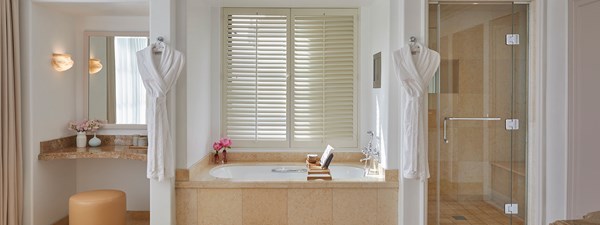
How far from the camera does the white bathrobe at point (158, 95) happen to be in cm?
346

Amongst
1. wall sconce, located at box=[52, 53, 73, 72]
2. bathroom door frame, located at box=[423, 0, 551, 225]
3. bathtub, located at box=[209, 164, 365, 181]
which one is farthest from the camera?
bathtub, located at box=[209, 164, 365, 181]

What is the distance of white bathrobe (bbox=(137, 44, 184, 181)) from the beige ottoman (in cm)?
56

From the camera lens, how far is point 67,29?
14.0 feet

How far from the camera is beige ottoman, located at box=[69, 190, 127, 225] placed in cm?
363

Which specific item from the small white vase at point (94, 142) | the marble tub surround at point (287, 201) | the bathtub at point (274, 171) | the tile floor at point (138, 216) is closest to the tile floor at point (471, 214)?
the marble tub surround at point (287, 201)

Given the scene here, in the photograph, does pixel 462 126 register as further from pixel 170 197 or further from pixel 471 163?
pixel 170 197

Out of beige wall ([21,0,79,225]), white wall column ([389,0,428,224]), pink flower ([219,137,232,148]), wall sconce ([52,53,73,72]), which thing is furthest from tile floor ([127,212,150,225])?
white wall column ([389,0,428,224])

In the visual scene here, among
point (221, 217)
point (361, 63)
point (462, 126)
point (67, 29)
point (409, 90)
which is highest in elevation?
Result: point (67, 29)

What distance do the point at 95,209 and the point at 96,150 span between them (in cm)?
64

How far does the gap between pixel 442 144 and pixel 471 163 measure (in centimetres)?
32

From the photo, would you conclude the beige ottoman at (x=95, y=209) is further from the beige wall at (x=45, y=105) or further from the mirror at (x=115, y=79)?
the mirror at (x=115, y=79)

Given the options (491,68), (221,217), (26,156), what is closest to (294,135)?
(221,217)

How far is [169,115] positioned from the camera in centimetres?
357
